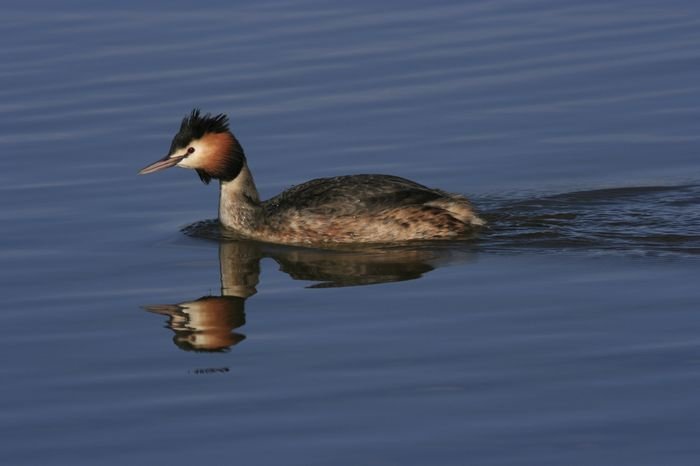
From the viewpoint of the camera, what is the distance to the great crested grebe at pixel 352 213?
1220 centimetres

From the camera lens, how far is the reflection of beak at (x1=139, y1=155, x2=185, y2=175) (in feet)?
41.1

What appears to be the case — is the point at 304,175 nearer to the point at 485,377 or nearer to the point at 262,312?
the point at 262,312

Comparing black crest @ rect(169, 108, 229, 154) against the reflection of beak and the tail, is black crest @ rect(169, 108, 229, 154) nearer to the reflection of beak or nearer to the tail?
the reflection of beak

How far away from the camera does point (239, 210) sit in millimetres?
12742

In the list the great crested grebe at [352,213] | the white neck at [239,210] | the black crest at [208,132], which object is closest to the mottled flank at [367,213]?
the great crested grebe at [352,213]

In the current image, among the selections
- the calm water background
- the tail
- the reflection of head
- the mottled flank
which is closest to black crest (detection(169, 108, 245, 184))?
the calm water background

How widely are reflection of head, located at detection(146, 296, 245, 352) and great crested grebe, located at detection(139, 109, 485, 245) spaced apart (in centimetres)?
196

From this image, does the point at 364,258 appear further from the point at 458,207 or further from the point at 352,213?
the point at 458,207

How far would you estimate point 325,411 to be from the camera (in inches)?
310

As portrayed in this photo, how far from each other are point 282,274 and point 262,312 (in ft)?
4.06

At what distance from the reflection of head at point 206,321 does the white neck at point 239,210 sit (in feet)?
7.12

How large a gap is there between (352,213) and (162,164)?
5.09 feet

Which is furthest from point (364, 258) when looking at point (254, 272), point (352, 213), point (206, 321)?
point (206, 321)

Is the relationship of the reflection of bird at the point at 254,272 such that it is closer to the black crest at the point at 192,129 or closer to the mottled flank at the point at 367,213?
the mottled flank at the point at 367,213
